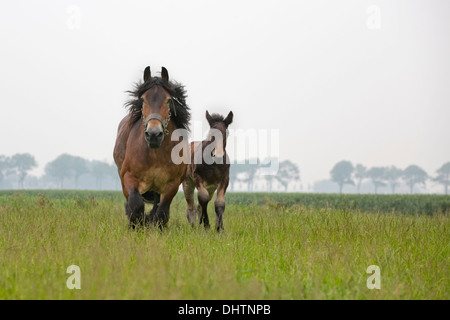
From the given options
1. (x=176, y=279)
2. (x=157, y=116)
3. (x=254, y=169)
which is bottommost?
(x=176, y=279)

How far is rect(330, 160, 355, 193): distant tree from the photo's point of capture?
16238 cm

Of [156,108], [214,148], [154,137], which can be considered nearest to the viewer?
[154,137]

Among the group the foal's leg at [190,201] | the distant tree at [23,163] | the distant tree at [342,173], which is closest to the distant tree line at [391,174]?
the distant tree at [342,173]

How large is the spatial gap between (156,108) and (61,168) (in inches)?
6169

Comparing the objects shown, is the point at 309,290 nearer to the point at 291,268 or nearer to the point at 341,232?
the point at 291,268

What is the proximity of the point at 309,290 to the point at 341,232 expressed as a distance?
4034 mm

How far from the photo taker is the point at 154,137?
6.75m

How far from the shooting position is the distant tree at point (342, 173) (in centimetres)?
16238

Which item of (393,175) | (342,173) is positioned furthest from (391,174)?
(342,173)

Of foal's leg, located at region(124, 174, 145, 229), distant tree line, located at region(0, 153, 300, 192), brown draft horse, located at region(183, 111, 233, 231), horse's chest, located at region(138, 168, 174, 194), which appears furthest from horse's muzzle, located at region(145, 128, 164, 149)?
distant tree line, located at region(0, 153, 300, 192)

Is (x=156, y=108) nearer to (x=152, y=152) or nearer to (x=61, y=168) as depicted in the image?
(x=152, y=152)

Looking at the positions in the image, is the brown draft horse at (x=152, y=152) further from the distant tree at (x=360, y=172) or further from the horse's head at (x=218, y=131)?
the distant tree at (x=360, y=172)

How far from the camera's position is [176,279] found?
4219 mm
